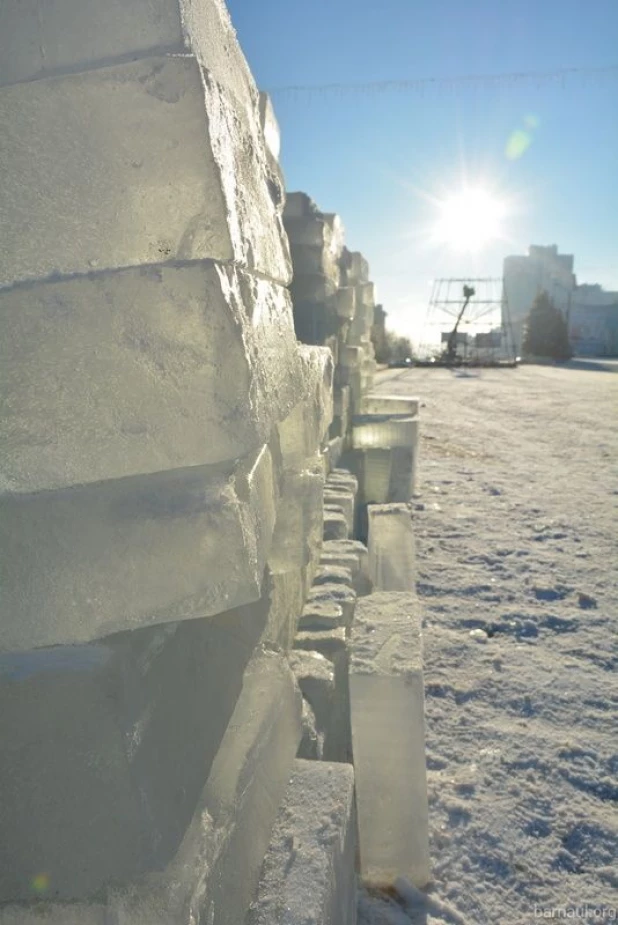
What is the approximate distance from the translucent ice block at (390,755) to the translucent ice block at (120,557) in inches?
26.6

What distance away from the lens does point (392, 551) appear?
2.60 m

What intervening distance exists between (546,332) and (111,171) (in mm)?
28136

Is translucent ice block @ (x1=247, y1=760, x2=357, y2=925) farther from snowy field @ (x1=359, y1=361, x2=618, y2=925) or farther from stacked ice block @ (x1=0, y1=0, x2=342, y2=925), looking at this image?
snowy field @ (x1=359, y1=361, x2=618, y2=925)

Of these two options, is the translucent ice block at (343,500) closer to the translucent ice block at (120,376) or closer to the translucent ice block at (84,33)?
the translucent ice block at (120,376)

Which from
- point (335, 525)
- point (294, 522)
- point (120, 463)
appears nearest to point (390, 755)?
point (294, 522)

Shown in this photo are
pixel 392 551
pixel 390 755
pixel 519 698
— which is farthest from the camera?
pixel 392 551

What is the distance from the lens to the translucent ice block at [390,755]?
1360 mm

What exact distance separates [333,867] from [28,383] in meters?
0.88

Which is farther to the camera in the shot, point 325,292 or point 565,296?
point 565,296

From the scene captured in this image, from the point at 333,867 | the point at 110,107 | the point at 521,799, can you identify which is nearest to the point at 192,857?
the point at 333,867

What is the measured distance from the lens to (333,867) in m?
0.98

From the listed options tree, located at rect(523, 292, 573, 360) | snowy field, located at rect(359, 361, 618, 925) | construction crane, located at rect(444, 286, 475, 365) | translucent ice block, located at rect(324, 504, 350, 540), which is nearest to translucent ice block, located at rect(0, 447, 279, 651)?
snowy field, located at rect(359, 361, 618, 925)

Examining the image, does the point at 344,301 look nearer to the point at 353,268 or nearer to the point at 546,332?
the point at 353,268

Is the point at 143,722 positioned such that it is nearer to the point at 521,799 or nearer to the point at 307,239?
the point at 521,799
